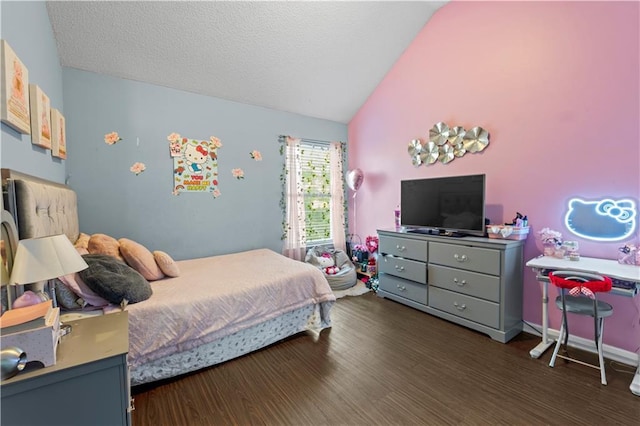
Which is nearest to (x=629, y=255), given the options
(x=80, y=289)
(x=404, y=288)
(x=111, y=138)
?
(x=404, y=288)

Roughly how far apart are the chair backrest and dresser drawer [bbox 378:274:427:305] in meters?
1.20

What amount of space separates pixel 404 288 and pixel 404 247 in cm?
47

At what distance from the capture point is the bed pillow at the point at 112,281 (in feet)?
5.53

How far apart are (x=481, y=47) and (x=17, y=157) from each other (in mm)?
3807

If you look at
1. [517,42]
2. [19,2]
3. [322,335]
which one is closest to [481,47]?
[517,42]

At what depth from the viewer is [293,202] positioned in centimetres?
402

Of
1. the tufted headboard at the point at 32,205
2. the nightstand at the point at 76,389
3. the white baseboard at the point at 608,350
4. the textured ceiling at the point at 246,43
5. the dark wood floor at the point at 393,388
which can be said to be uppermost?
the textured ceiling at the point at 246,43

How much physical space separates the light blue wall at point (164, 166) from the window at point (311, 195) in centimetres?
15

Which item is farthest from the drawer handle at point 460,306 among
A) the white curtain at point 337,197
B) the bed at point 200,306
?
the white curtain at point 337,197

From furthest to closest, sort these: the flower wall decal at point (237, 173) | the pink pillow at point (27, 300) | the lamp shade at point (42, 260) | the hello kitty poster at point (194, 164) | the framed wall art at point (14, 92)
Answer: the flower wall decal at point (237, 173) → the hello kitty poster at point (194, 164) → the framed wall art at point (14, 92) → the pink pillow at point (27, 300) → the lamp shade at point (42, 260)

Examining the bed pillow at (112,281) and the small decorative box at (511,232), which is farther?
the small decorative box at (511,232)

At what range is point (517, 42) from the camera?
2.59 m

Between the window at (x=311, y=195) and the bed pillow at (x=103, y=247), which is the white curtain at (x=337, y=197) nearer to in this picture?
the window at (x=311, y=195)

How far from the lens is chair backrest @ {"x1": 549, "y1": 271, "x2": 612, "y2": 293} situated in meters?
1.78
